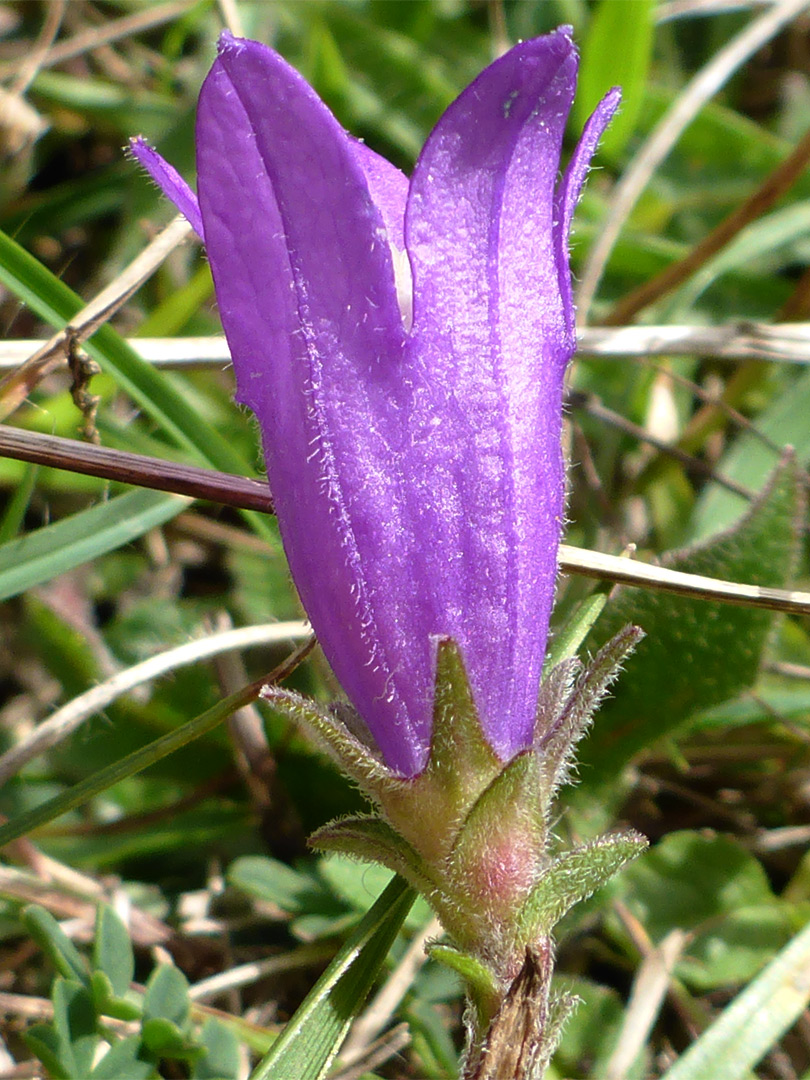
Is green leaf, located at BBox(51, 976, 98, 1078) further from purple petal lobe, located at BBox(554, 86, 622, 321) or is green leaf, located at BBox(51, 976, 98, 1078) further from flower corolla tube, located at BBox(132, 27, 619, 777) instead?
purple petal lobe, located at BBox(554, 86, 622, 321)

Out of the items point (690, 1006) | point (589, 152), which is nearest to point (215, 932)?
point (690, 1006)

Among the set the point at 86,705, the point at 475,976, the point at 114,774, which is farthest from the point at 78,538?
the point at 475,976

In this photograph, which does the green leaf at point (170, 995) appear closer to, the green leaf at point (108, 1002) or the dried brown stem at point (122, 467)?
the green leaf at point (108, 1002)

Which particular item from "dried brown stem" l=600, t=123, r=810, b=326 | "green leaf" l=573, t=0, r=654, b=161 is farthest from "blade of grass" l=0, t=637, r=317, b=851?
"green leaf" l=573, t=0, r=654, b=161

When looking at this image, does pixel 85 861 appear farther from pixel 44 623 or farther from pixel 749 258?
pixel 749 258

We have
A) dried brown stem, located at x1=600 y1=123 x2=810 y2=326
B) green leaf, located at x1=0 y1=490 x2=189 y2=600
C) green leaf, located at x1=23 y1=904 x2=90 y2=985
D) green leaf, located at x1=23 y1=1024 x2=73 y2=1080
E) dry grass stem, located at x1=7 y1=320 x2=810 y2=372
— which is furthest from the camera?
dried brown stem, located at x1=600 y1=123 x2=810 y2=326

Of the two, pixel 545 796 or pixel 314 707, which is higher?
pixel 314 707

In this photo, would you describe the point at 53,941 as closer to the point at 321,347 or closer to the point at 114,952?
the point at 114,952
